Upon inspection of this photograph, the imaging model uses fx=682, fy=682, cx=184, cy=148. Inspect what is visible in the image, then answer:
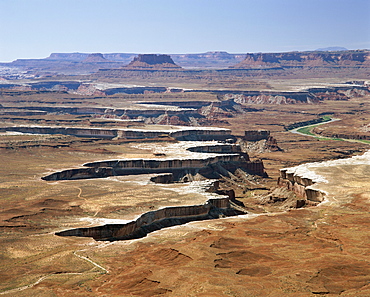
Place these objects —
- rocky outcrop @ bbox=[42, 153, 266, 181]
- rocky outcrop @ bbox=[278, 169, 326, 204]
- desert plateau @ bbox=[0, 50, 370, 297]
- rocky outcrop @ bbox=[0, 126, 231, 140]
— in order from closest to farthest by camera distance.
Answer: desert plateau @ bbox=[0, 50, 370, 297]
rocky outcrop @ bbox=[278, 169, 326, 204]
rocky outcrop @ bbox=[42, 153, 266, 181]
rocky outcrop @ bbox=[0, 126, 231, 140]

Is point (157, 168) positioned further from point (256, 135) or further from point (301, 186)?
point (256, 135)

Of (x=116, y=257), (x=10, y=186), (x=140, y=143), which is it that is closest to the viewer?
(x=116, y=257)

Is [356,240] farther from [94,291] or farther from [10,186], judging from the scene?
[10,186]

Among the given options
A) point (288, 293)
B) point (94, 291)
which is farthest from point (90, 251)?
point (288, 293)

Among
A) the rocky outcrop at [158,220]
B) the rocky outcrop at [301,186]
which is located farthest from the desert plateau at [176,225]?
the rocky outcrop at [301,186]

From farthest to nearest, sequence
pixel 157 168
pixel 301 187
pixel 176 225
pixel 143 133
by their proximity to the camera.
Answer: pixel 143 133
pixel 157 168
pixel 301 187
pixel 176 225

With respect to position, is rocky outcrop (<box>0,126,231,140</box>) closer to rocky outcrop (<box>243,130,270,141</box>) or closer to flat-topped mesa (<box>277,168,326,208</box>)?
rocky outcrop (<box>243,130,270,141</box>)

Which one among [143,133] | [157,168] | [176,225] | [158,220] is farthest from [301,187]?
[143,133]

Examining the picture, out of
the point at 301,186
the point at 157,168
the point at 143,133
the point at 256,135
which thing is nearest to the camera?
the point at 301,186

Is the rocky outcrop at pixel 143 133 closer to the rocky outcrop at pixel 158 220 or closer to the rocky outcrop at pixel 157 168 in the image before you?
the rocky outcrop at pixel 157 168

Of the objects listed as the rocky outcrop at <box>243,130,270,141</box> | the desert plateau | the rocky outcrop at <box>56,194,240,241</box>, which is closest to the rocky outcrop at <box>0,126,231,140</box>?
the rocky outcrop at <box>243,130,270,141</box>

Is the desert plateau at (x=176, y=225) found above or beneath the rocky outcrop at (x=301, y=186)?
above
